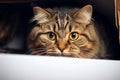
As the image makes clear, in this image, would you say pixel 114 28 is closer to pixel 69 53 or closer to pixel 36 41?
pixel 69 53

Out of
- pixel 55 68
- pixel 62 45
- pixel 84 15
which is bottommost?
pixel 55 68

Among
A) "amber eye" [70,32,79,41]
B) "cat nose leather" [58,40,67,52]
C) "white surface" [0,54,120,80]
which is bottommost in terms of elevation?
"white surface" [0,54,120,80]

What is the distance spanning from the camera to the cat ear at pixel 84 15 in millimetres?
994

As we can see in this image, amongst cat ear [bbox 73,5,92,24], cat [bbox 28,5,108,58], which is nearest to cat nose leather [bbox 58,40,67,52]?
cat [bbox 28,5,108,58]

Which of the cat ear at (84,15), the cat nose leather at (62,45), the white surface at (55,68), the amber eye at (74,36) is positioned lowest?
the white surface at (55,68)

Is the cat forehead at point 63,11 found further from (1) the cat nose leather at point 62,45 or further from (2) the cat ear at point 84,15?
(1) the cat nose leather at point 62,45

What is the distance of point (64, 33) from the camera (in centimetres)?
99

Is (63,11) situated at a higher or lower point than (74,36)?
higher

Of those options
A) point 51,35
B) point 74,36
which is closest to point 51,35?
point 51,35

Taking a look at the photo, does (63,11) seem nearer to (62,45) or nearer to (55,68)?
(62,45)

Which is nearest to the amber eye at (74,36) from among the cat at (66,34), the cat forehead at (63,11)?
the cat at (66,34)

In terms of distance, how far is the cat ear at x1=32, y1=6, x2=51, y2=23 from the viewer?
40.5 inches

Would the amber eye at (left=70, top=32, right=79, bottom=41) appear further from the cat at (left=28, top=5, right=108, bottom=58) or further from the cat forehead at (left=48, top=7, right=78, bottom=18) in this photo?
the cat forehead at (left=48, top=7, right=78, bottom=18)

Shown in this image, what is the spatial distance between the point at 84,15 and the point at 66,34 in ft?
0.45
